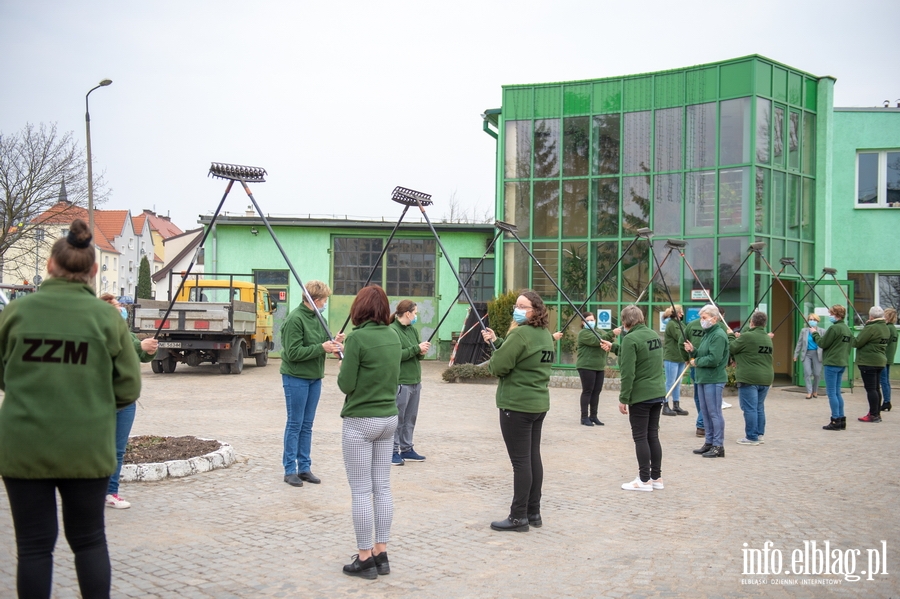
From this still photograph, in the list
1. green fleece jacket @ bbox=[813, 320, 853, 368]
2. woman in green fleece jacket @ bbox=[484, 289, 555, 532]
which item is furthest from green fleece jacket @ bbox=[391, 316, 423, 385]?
green fleece jacket @ bbox=[813, 320, 853, 368]

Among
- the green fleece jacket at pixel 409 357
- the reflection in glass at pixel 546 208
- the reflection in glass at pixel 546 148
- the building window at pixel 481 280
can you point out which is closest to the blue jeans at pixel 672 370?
the green fleece jacket at pixel 409 357

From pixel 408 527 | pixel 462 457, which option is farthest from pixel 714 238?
pixel 408 527

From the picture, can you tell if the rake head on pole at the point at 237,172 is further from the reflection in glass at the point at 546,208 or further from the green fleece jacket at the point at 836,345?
the reflection in glass at the point at 546,208

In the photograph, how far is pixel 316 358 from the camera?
25.0ft

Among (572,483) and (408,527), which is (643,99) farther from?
(408,527)

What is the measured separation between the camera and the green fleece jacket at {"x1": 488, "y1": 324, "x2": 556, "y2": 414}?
6.12m

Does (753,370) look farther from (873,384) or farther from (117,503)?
(117,503)

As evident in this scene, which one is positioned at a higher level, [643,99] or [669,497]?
[643,99]

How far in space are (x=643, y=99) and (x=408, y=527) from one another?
53.4 feet

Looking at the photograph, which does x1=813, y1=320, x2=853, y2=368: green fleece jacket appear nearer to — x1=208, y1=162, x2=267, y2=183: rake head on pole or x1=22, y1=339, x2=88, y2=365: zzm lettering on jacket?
x1=208, y1=162, x2=267, y2=183: rake head on pole

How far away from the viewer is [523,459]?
6.14 metres

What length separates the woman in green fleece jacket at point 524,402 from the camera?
240 inches

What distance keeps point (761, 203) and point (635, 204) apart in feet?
9.85

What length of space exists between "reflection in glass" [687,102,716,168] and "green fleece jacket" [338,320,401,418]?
15.7 m
